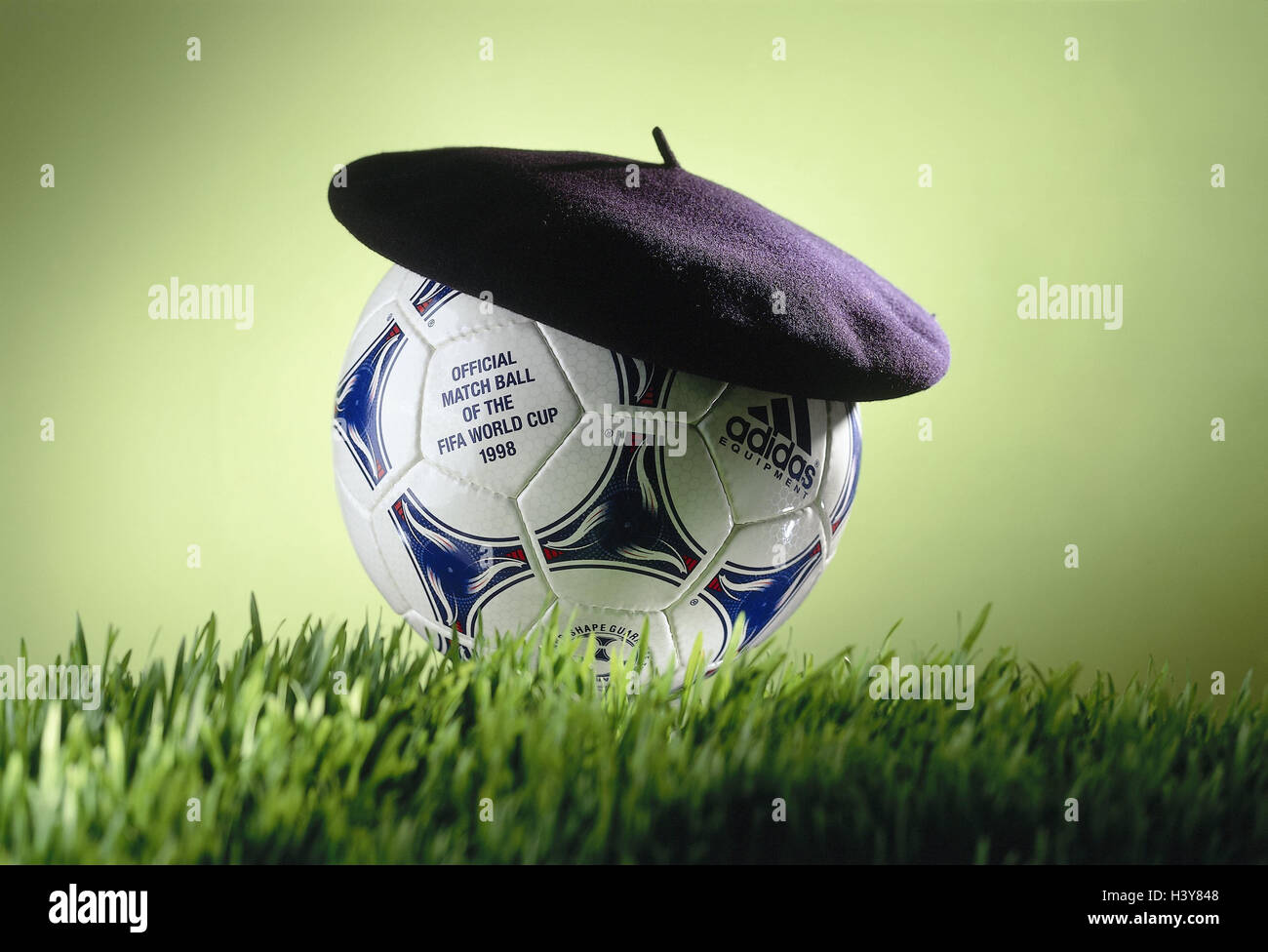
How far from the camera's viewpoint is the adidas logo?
135 cm

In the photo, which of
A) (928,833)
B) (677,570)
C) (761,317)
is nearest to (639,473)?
(677,570)

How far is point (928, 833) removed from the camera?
1.04 metres

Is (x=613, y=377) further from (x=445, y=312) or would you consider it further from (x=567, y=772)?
(x=567, y=772)

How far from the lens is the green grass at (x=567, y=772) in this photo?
0.96 metres

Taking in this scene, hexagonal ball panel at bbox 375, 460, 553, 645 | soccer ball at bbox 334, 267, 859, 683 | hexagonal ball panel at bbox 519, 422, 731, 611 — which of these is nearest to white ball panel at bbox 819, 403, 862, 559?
soccer ball at bbox 334, 267, 859, 683

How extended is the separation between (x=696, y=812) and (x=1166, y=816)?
53cm

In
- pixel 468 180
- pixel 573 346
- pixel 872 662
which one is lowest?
pixel 872 662

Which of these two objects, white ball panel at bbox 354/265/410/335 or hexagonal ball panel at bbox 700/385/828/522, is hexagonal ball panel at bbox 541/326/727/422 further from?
white ball panel at bbox 354/265/410/335

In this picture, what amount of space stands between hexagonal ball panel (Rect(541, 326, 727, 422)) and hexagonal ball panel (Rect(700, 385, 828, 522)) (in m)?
0.07

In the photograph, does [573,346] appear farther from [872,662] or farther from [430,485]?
[872,662]

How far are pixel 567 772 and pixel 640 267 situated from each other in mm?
595

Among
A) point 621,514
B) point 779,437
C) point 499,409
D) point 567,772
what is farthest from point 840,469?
point 567,772
